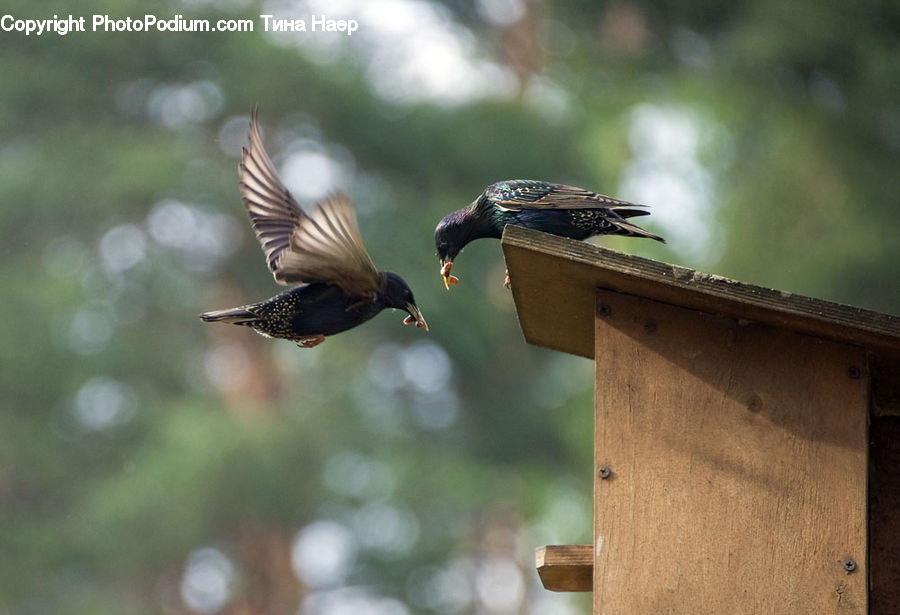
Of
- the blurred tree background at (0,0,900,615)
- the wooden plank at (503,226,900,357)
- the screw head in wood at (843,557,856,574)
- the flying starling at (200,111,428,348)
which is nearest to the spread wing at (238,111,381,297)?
the flying starling at (200,111,428,348)

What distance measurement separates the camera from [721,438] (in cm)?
317

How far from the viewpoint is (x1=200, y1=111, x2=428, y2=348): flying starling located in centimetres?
343

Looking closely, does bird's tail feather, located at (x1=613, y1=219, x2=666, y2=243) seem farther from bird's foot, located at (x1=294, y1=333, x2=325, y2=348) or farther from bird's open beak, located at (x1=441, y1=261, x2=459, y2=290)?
bird's foot, located at (x1=294, y1=333, x2=325, y2=348)

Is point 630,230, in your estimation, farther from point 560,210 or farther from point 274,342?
point 274,342

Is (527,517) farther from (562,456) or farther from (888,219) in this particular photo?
(888,219)

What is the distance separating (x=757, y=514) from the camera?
3090 millimetres

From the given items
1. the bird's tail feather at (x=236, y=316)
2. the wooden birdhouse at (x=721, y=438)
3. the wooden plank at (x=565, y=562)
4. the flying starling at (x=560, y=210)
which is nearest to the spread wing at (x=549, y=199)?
the flying starling at (x=560, y=210)

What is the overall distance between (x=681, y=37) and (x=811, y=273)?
125 inches

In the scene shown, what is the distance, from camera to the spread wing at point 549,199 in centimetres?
376

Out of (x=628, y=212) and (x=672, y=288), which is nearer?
(x=672, y=288)

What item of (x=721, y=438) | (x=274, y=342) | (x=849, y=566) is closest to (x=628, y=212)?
(x=721, y=438)

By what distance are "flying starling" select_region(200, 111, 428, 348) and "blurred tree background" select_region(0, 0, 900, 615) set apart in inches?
323

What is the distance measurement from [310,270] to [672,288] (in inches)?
37.1

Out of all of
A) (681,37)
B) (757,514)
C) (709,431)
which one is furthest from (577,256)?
(681,37)
